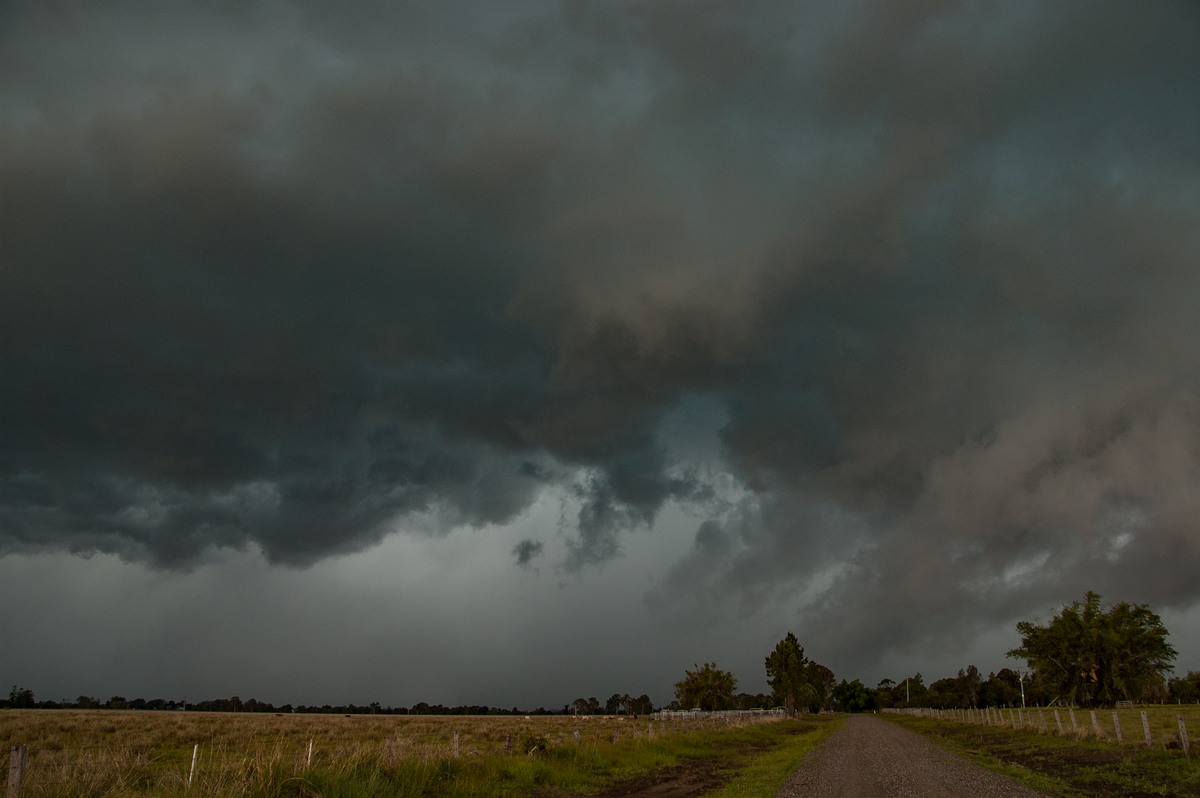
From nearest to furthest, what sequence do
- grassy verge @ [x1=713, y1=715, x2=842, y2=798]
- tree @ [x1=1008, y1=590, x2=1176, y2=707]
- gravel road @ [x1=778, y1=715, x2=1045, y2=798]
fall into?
gravel road @ [x1=778, y1=715, x2=1045, y2=798]
grassy verge @ [x1=713, y1=715, x2=842, y2=798]
tree @ [x1=1008, y1=590, x2=1176, y2=707]

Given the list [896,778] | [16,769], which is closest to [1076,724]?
[896,778]

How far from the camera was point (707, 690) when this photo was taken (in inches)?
5044

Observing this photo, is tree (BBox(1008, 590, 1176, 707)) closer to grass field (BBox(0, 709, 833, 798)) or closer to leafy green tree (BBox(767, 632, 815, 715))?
leafy green tree (BBox(767, 632, 815, 715))

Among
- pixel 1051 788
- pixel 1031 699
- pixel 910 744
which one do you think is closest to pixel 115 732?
pixel 910 744

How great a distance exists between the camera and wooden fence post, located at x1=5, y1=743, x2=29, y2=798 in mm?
10883

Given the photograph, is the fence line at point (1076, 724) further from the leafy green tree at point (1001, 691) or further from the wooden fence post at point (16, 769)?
the leafy green tree at point (1001, 691)

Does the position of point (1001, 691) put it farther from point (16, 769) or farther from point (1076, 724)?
point (16, 769)

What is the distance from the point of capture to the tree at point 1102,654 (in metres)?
81.2

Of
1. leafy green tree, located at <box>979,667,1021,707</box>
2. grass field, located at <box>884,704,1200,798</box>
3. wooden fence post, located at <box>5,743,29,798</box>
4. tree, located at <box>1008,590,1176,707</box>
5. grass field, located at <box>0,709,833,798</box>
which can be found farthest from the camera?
leafy green tree, located at <box>979,667,1021,707</box>

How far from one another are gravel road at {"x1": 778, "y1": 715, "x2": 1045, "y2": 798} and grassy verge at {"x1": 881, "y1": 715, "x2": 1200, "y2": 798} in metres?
1.04

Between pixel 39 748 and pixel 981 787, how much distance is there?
44.7 m

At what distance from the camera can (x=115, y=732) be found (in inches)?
1911

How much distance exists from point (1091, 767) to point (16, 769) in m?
30.2

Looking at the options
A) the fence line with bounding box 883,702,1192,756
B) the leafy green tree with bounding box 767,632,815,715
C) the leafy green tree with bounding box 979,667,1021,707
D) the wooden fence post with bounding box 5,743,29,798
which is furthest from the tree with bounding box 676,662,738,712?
the wooden fence post with bounding box 5,743,29,798
